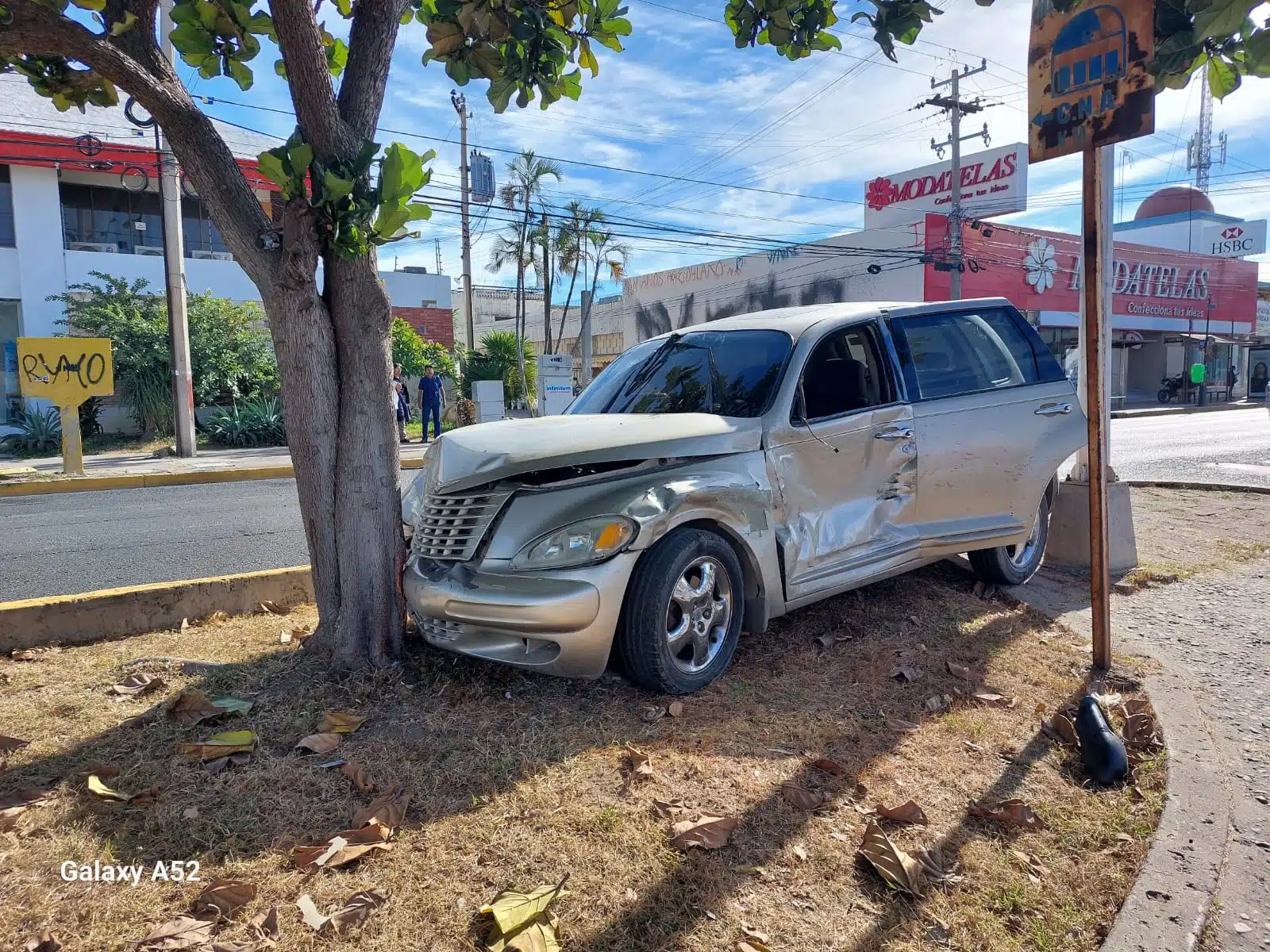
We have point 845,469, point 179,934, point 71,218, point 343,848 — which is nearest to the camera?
point 179,934

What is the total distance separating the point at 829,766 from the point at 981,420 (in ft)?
8.51

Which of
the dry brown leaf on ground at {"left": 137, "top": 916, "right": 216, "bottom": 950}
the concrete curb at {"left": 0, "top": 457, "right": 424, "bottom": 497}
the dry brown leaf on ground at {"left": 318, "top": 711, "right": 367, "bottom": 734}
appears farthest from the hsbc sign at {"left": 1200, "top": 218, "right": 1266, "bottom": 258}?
the dry brown leaf on ground at {"left": 137, "top": 916, "right": 216, "bottom": 950}

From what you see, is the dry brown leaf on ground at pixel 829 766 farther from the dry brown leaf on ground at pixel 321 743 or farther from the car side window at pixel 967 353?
the car side window at pixel 967 353

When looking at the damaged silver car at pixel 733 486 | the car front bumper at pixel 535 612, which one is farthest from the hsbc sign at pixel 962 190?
the car front bumper at pixel 535 612

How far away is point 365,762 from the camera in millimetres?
2961

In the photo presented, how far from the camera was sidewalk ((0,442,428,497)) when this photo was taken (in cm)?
1209

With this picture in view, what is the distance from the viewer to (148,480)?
41.7ft

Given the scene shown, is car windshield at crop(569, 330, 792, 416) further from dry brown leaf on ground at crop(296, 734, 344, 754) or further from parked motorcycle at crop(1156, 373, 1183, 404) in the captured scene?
parked motorcycle at crop(1156, 373, 1183, 404)

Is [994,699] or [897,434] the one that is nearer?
[994,699]

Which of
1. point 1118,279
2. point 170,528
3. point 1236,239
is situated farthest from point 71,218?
point 1236,239

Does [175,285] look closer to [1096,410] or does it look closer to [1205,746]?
[1096,410]

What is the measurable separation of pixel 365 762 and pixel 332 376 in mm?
1638

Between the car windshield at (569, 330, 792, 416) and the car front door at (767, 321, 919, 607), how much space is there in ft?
0.69

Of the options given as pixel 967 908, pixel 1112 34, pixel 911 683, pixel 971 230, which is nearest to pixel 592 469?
pixel 911 683
